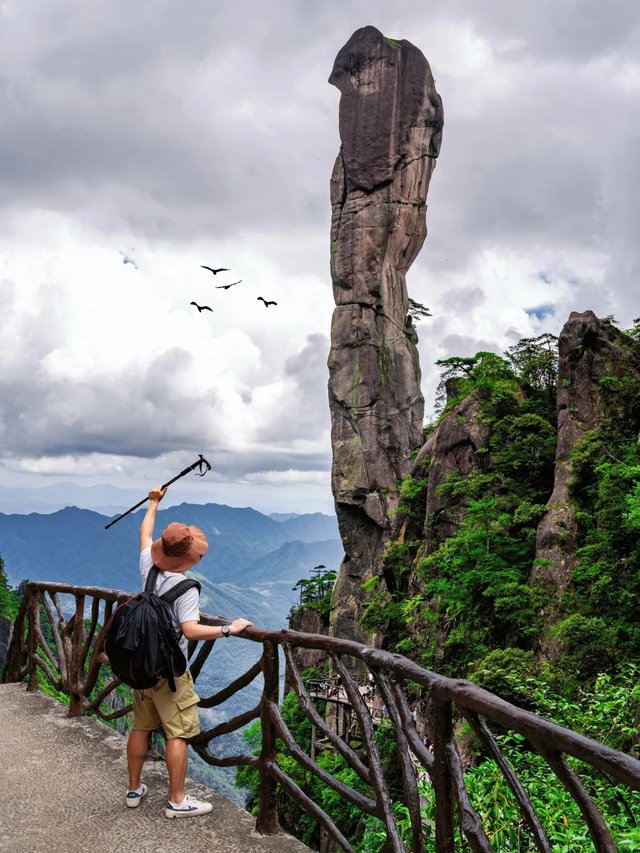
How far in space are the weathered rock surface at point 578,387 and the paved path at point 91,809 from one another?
35.8 ft

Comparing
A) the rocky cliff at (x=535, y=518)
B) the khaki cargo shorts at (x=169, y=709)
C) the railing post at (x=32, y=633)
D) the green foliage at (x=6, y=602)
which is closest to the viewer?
the khaki cargo shorts at (x=169, y=709)

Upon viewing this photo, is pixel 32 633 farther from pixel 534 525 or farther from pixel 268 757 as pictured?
pixel 534 525

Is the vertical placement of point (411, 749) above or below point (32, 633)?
above

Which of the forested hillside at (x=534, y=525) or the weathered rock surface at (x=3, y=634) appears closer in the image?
the forested hillside at (x=534, y=525)

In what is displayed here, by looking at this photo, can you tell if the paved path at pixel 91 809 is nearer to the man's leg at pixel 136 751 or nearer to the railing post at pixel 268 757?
the railing post at pixel 268 757

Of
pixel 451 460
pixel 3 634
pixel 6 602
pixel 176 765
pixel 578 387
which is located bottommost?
pixel 3 634

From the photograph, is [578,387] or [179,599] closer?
[179,599]

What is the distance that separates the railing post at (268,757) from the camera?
11.4 feet

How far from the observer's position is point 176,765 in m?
3.57

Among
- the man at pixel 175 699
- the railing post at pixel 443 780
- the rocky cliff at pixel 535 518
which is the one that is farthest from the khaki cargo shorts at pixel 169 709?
the rocky cliff at pixel 535 518

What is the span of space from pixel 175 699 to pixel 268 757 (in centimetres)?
60

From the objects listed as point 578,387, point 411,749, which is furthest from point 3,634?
point 411,749

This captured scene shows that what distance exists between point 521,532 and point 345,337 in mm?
20417

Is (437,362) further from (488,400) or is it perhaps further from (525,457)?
(525,457)
